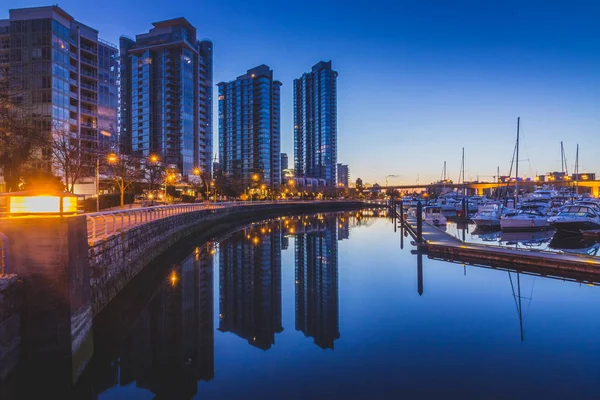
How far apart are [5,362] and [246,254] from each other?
18527 mm

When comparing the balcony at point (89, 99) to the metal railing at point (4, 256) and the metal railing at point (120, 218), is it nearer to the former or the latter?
the metal railing at point (120, 218)

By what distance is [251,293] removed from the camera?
48.5ft

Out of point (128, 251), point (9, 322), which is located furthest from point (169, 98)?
point (9, 322)

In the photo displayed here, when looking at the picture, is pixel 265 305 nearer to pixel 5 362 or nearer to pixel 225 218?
pixel 5 362

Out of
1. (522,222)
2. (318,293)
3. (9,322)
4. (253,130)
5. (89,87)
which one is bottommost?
(318,293)

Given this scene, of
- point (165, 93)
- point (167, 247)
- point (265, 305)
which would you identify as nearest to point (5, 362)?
point (265, 305)

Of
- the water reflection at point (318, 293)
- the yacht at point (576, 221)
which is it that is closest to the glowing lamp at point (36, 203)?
the water reflection at point (318, 293)

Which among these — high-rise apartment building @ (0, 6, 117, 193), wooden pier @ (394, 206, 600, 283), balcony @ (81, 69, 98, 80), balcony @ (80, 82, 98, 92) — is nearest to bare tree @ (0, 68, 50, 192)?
wooden pier @ (394, 206, 600, 283)

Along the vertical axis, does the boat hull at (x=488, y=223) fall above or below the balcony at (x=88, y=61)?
below

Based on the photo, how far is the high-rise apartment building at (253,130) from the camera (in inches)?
5433

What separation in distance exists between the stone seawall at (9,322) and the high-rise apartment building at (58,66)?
147 ft

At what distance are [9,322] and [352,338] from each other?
307 inches

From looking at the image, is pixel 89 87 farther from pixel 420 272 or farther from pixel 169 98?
pixel 420 272

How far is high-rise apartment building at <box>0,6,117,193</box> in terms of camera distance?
2084 inches
